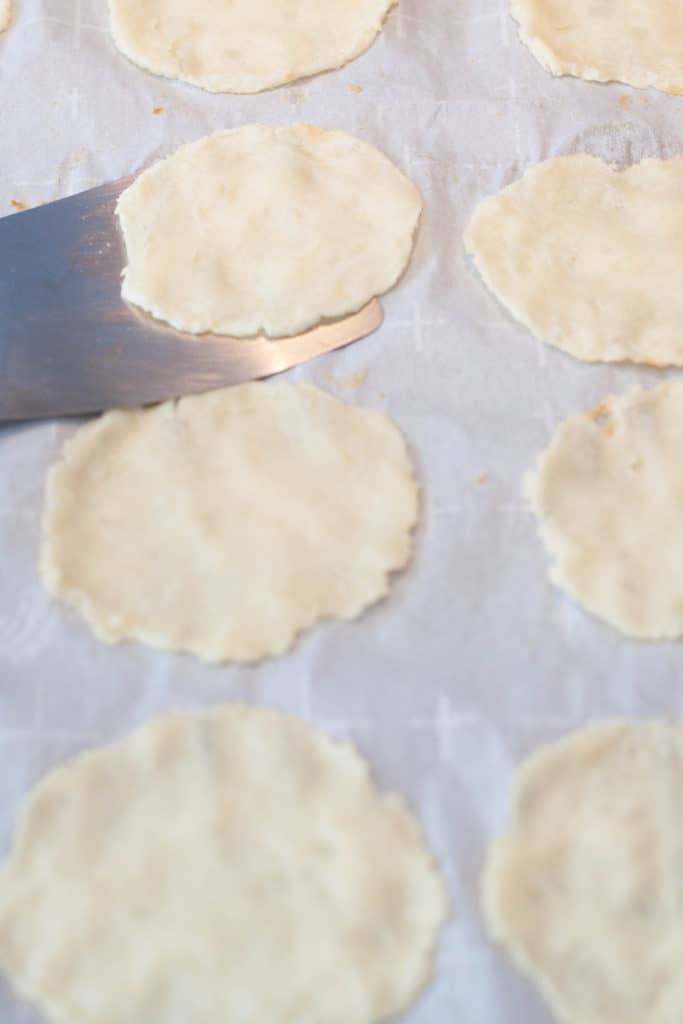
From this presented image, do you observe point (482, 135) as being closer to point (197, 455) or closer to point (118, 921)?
point (197, 455)

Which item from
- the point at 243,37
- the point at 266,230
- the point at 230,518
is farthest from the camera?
the point at 243,37

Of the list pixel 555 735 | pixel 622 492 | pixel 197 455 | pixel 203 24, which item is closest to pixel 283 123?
pixel 203 24

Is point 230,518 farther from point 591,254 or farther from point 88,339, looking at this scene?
point 591,254

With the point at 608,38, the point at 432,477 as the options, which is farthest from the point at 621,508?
the point at 608,38

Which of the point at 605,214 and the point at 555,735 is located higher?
the point at 605,214

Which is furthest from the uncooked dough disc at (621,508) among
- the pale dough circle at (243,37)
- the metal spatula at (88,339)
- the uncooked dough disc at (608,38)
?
the pale dough circle at (243,37)

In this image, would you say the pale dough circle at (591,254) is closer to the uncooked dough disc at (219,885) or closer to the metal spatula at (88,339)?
the metal spatula at (88,339)
